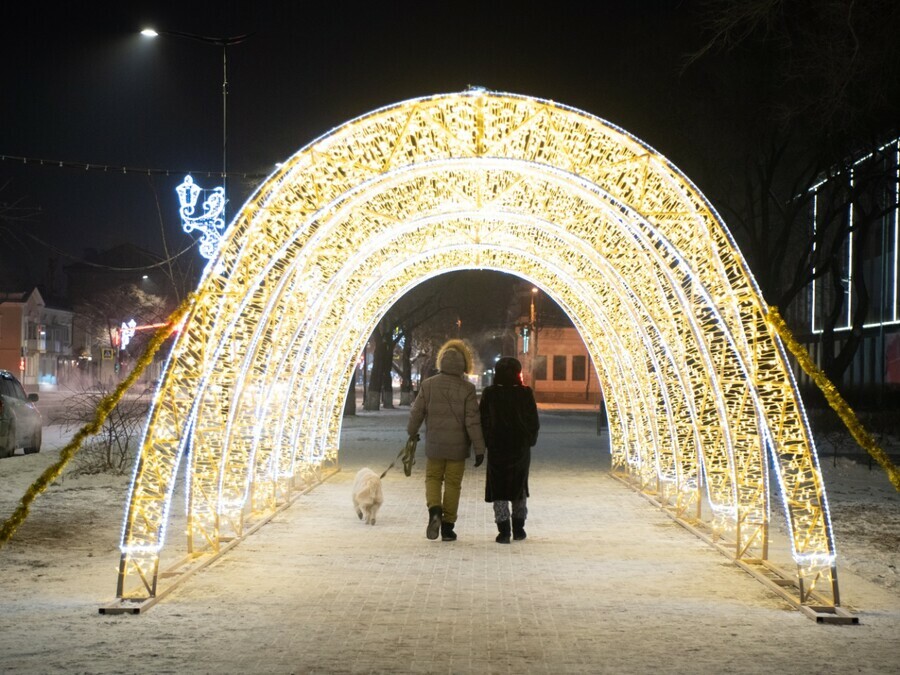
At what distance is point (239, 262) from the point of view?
9.16 m

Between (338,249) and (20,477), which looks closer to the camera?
(338,249)

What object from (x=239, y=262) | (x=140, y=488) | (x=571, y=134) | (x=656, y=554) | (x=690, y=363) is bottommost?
(x=656, y=554)

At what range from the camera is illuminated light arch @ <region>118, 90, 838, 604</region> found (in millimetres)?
8594

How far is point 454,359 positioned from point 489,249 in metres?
6.06

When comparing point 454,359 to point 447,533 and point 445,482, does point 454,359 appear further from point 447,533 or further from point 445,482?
point 447,533

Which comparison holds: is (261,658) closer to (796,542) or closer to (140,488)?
(140,488)

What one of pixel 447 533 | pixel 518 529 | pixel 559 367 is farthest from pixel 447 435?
pixel 559 367

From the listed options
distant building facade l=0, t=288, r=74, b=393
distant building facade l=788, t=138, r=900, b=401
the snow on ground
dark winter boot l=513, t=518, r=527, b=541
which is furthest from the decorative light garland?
distant building facade l=0, t=288, r=74, b=393

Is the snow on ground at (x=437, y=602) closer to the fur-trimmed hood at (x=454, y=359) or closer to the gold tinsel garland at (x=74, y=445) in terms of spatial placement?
the gold tinsel garland at (x=74, y=445)

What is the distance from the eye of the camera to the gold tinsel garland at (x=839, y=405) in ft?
25.6

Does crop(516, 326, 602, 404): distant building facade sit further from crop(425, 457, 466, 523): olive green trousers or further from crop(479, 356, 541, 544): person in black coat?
crop(425, 457, 466, 523): olive green trousers

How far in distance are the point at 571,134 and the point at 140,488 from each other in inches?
196

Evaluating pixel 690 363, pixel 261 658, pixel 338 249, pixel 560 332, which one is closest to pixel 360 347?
pixel 338 249

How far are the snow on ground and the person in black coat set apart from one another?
349 mm
